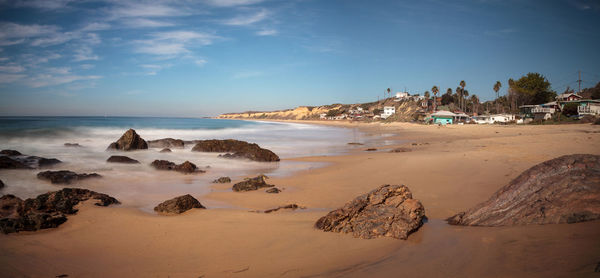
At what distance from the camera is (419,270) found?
9.80 feet

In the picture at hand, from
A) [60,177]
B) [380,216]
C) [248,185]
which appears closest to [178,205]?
[248,185]

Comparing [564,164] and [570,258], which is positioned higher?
[564,164]

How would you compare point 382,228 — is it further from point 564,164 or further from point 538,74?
point 538,74

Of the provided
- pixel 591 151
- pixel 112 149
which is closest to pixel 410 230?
pixel 591 151

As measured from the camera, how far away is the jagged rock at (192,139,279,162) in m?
13.4

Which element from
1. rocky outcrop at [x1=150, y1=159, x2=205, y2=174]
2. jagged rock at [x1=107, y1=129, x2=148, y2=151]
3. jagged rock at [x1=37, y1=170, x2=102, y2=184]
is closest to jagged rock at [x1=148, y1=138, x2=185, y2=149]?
jagged rock at [x1=107, y1=129, x2=148, y2=151]

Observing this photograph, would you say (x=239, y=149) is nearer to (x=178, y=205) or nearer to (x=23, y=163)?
(x=23, y=163)

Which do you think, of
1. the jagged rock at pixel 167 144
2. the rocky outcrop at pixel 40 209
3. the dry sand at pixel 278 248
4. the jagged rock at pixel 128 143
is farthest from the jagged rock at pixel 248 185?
the jagged rock at pixel 167 144

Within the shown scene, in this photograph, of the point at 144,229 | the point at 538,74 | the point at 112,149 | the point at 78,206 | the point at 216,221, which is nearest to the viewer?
the point at 144,229

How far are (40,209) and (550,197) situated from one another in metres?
7.94

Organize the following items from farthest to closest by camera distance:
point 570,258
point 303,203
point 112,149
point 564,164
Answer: point 112,149 < point 303,203 < point 564,164 < point 570,258

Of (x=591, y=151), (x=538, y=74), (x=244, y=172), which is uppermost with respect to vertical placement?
(x=538, y=74)

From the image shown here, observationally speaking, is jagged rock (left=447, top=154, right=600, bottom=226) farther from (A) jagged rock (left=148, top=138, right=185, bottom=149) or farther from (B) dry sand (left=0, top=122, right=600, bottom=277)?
(A) jagged rock (left=148, top=138, right=185, bottom=149)

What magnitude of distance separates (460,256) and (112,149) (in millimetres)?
19019
